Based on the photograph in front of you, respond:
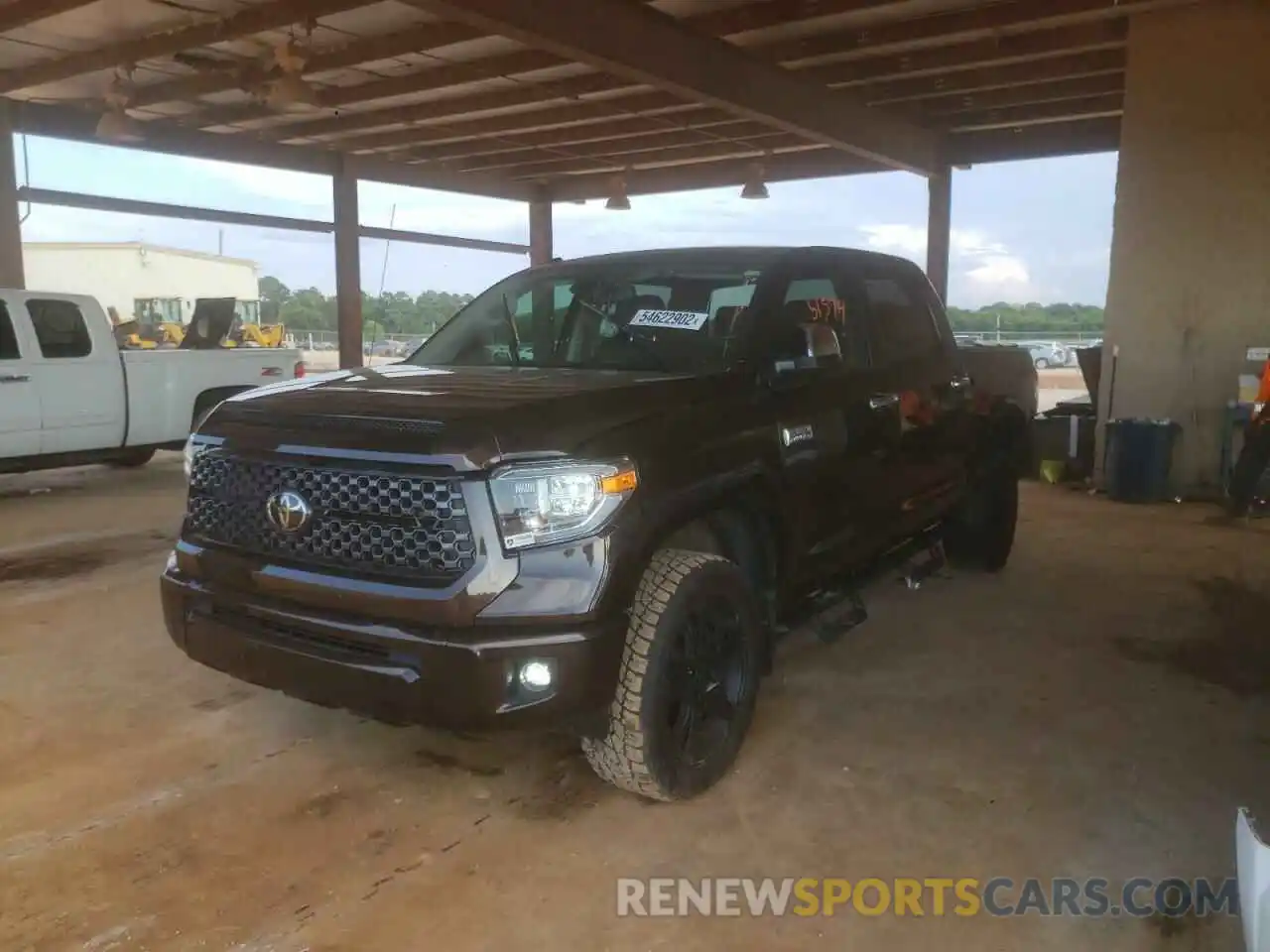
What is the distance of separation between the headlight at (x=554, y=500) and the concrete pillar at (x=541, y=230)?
54.2 feet

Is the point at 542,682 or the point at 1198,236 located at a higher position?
the point at 1198,236

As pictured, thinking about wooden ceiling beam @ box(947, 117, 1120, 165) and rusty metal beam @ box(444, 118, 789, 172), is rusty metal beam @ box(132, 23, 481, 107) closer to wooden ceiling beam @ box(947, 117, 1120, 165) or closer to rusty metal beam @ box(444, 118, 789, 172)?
rusty metal beam @ box(444, 118, 789, 172)

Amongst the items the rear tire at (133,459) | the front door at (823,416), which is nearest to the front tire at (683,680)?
the front door at (823,416)

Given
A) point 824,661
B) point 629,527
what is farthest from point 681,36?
point 629,527

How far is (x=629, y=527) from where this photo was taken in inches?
106

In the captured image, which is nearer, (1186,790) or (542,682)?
(542,682)

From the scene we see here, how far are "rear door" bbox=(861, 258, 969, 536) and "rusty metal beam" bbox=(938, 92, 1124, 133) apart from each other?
7.73 meters

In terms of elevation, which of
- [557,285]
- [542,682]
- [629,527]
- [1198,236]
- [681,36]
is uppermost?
[681,36]

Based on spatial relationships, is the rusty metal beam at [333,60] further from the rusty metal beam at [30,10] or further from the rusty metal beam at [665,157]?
the rusty metal beam at [665,157]

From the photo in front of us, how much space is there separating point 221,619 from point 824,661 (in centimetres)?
254

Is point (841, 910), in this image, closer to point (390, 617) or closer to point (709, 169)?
point (390, 617)

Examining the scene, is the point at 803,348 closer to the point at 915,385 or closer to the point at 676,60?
the point at 915,385

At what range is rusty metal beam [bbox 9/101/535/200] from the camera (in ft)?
38.8

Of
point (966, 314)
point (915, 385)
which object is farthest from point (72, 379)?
point (966, 314)
